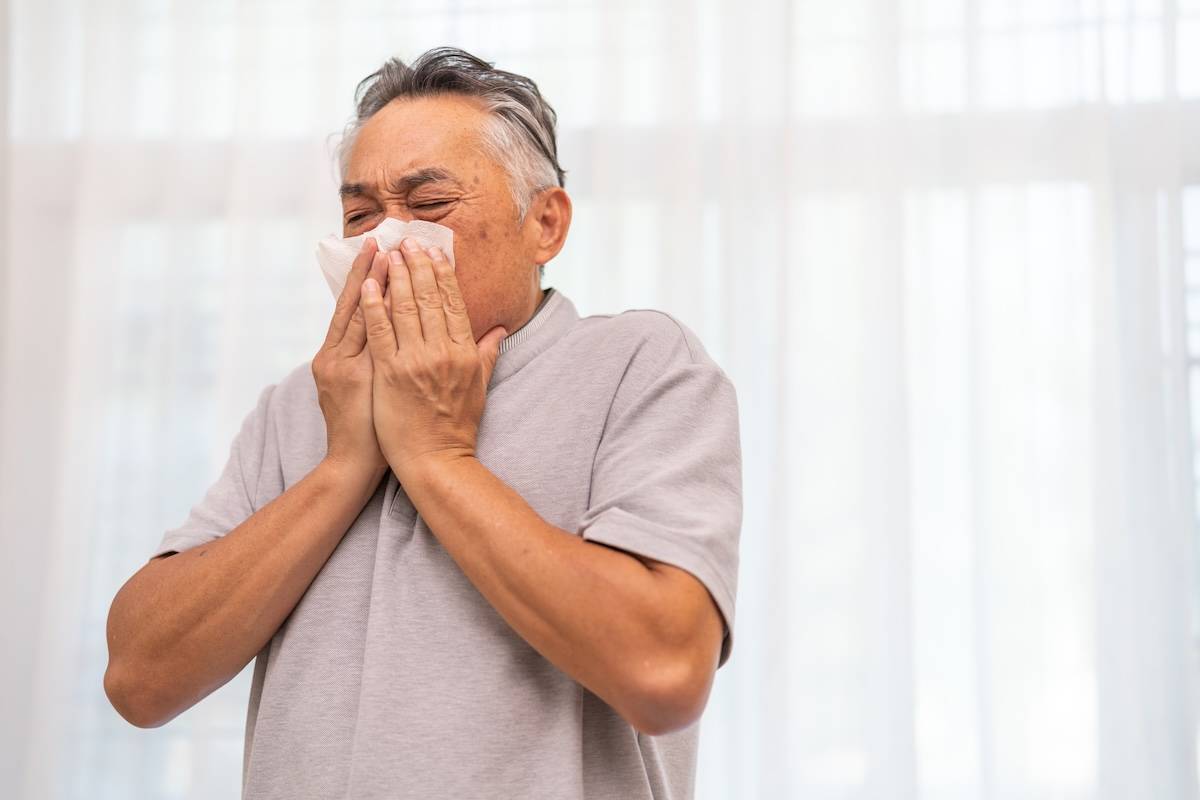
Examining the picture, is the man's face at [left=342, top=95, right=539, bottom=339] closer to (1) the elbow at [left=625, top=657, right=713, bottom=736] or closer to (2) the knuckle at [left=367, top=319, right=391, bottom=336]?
(2) the knuckle at [left=367, top=319, right=391, bottom=336]

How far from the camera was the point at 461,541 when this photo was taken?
103 centimetres

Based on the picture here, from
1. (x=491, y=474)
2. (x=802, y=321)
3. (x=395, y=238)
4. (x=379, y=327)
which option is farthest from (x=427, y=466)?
(x=802, y=321)

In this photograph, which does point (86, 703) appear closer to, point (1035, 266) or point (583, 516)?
point (583, 516)

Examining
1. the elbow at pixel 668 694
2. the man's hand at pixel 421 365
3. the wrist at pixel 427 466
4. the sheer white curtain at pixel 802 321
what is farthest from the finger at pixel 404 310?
the sheer white curtain at pixel 802 321

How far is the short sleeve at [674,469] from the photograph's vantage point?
1008 mm

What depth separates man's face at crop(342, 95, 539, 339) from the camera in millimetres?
1230

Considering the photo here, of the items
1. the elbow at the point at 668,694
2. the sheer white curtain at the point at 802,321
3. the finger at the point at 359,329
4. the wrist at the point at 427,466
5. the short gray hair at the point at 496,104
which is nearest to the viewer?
the elbow at the point at 668,694

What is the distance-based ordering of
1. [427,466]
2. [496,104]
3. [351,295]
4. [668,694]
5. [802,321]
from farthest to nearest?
[802,321] → [496,104] → [351,295] → [427,466] → [668,694]

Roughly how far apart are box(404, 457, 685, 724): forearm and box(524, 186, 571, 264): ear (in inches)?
15.4

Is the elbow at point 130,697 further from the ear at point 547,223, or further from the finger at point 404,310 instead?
the ear at point 547,223

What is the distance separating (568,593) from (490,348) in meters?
0.37

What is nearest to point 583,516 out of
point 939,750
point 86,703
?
point 939,750

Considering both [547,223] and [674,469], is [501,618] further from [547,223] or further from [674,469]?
[547,223]

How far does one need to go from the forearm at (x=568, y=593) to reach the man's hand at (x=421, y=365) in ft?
0.27
